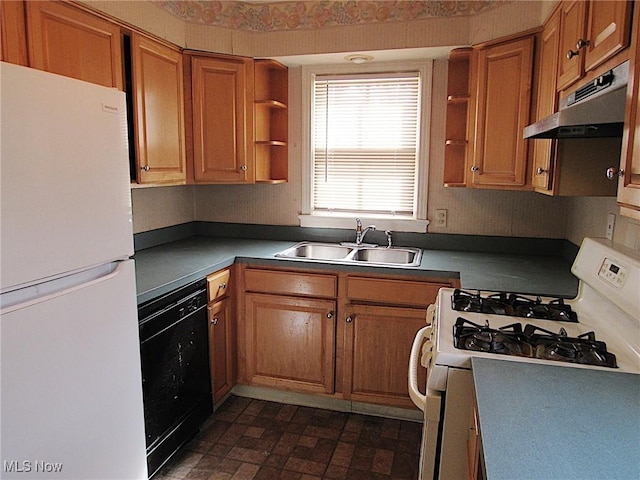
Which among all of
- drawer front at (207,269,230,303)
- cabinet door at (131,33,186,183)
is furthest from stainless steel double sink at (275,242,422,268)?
cabinet door at (131,33,186,183)

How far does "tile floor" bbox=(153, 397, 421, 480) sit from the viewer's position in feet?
7.02

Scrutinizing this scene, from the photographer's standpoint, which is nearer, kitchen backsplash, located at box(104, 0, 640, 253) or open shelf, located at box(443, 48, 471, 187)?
kitchen backsplash, located at box(104, 0, 640, 253)

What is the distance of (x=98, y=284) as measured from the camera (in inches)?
55.5

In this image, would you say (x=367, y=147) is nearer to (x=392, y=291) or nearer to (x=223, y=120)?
(x=223, y=120)

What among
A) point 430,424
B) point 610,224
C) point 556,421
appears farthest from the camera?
point 610,224

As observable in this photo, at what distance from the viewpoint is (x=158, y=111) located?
2.43m

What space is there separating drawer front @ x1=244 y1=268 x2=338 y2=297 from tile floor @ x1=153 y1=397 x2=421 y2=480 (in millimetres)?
700

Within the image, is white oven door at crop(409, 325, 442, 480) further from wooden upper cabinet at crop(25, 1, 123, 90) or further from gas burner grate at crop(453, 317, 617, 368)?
wooden upper cabinet at crop(25, 1, 123, 90)

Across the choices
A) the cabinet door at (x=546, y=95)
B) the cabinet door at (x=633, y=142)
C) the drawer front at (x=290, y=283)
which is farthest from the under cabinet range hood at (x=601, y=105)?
the drawer front at (x=290, y=283)

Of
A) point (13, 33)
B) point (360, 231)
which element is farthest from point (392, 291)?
point (13, 33)

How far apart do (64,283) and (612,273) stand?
167 centimetres

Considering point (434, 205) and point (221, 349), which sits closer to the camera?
point (221, 349)

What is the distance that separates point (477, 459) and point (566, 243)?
1935 mm

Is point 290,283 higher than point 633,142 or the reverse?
the reverse
